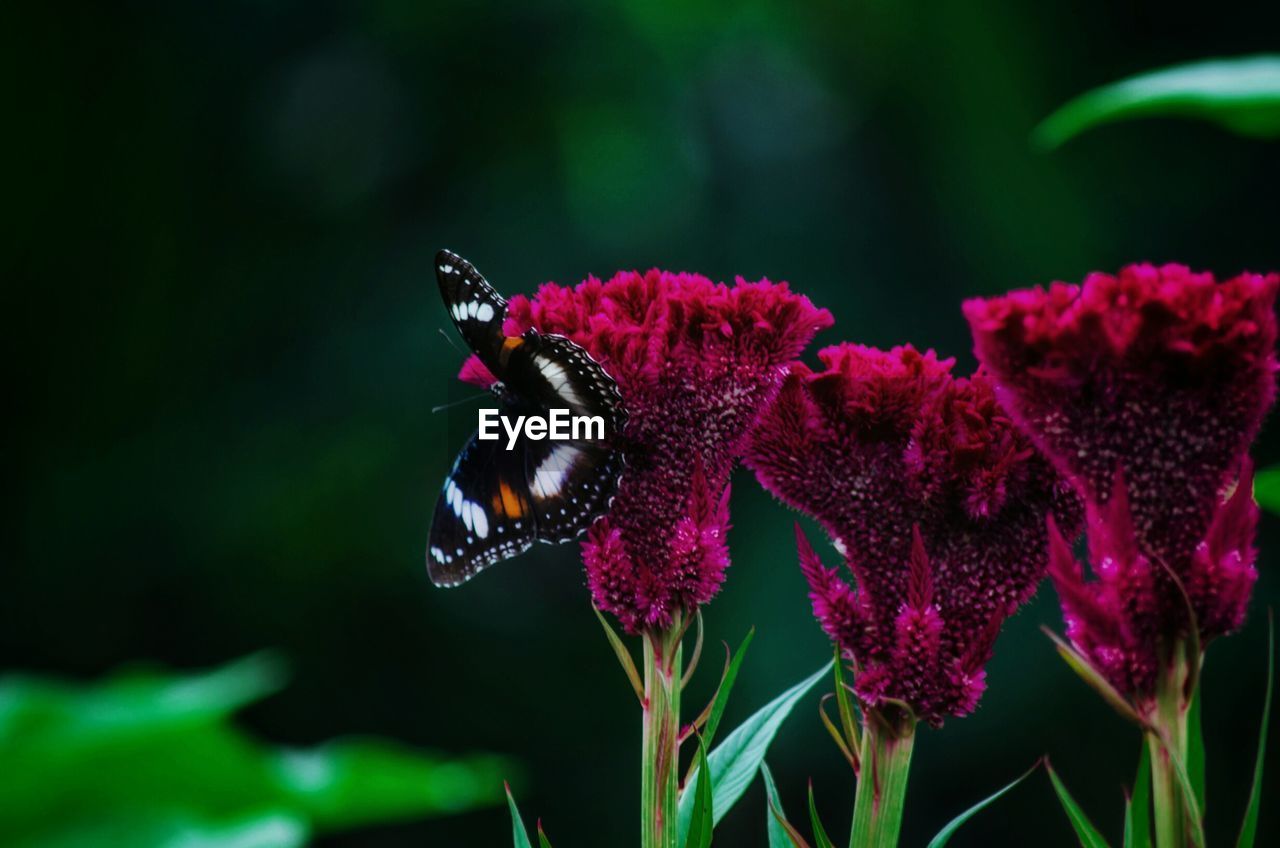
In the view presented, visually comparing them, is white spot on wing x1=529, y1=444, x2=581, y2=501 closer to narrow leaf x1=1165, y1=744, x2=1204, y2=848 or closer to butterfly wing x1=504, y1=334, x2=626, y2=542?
butterfly wing x1=504, y1=334, x2=626, y2=542

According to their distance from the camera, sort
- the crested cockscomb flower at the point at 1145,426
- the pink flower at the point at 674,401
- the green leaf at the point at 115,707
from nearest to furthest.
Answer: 1. the green leaf at the point at 115,707
2. the crested cockscomb flower at the point at 1145,426
3. the pink flower at the point at 674,401

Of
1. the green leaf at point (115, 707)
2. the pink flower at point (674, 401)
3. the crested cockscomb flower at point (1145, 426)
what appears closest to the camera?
the green leaf at point (115, 707)

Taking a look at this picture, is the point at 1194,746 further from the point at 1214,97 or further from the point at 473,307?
the point at 473,307

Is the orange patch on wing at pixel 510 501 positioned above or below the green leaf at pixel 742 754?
above

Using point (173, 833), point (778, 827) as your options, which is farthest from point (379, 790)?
point (778, 827)

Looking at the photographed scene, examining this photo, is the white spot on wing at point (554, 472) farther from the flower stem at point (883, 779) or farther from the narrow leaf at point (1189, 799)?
the narrow leaf at point (1189, 799)

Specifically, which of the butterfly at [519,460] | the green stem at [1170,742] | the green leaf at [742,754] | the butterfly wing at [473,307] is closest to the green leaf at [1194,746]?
the green stem at [1170,742]

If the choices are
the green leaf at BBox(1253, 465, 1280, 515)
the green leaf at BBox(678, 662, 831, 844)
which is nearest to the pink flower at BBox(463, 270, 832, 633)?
the green leaf at BBox(678, 662, 831, 844)

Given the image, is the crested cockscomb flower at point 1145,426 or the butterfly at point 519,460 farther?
the butterfly at point 519,460
